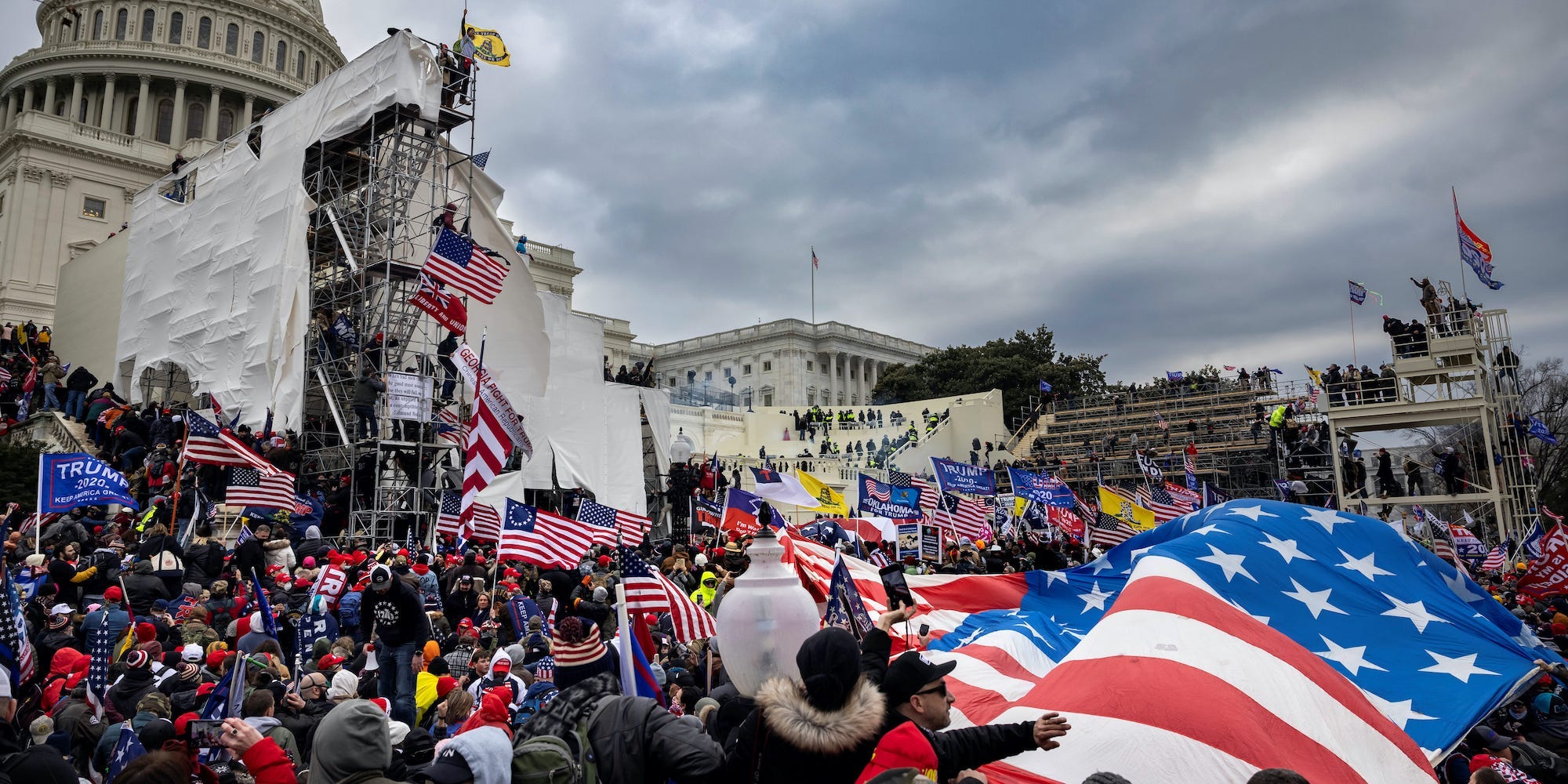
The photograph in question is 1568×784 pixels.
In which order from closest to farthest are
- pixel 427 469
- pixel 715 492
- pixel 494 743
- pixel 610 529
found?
pixel 494 743 < pixel 610 529 < pixel 427 469 < pixel 715 492

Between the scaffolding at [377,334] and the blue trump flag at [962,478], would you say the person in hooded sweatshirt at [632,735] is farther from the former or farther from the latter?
the scaffolding at [377,334]

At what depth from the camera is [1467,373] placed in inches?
997

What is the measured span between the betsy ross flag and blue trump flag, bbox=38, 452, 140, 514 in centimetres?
769

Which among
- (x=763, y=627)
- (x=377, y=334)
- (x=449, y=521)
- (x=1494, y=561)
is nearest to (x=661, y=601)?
(x=763, y=627)

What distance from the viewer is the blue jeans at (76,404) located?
23.8m

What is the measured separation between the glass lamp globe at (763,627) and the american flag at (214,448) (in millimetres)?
12358

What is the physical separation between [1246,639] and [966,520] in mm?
11851

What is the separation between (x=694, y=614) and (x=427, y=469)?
15.9 m

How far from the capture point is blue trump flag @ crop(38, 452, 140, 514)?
10.7 metres

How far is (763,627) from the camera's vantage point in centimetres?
376

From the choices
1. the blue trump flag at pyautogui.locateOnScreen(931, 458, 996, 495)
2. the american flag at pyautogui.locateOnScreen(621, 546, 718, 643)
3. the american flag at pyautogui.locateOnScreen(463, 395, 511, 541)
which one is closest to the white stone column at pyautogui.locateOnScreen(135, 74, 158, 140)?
the american flag at pyautogui.locateOnScreen(463, 395, 511, 541)

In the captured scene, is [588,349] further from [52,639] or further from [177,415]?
[52,639]

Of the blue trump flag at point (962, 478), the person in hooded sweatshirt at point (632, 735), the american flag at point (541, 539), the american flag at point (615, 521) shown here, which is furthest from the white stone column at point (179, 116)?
the person in hooded sweatshirt at point (632, 735)

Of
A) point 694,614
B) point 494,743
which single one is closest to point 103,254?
point 694,614
